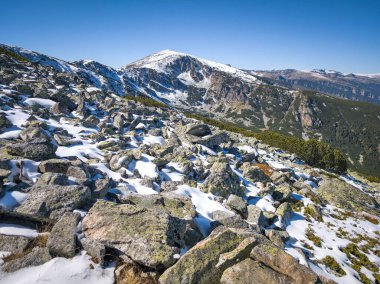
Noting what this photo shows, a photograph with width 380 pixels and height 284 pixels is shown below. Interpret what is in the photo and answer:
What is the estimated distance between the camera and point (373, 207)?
110 feet

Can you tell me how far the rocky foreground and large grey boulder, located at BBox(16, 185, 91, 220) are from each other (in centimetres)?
4

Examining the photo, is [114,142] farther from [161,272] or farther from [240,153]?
[240,153]

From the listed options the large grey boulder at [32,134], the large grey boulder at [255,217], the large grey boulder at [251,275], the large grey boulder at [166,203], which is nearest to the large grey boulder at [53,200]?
the large grey boulder at [166,203]

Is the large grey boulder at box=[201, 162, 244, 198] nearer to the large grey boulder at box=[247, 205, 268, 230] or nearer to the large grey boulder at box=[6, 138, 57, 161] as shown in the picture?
the large grey boulder at box=[247, 205, 268, 230]

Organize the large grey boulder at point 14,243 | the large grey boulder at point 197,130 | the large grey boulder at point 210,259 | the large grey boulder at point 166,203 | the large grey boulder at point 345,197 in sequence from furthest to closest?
the large grey boulder at point 197,130 → the large grey boulder at point 345,197 → the large grey boulder at point 166,203 → the large grey boulder at point 14,243 → the large grey boulder at point 210,259

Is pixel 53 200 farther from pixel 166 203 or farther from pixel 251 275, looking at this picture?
pixel 251 275

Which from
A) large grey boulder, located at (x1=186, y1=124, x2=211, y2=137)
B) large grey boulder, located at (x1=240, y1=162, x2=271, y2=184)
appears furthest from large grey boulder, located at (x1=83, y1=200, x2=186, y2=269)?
large grey boulder, located at (x1=186, y1=124, x2=211, y2=137)

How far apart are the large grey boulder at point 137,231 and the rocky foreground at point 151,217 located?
1.5 inches

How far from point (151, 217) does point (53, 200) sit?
434 centimetres

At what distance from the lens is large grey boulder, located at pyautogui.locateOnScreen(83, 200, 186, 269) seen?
8062mm

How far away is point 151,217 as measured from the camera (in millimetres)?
9383

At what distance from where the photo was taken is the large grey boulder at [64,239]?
7984mm

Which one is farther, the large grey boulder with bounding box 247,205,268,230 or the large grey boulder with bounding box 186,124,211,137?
the large grey boulder with bounding box 186,124,211,137

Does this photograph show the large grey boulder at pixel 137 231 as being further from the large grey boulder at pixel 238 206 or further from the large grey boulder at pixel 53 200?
the large grey boulder at pixel 238 206
